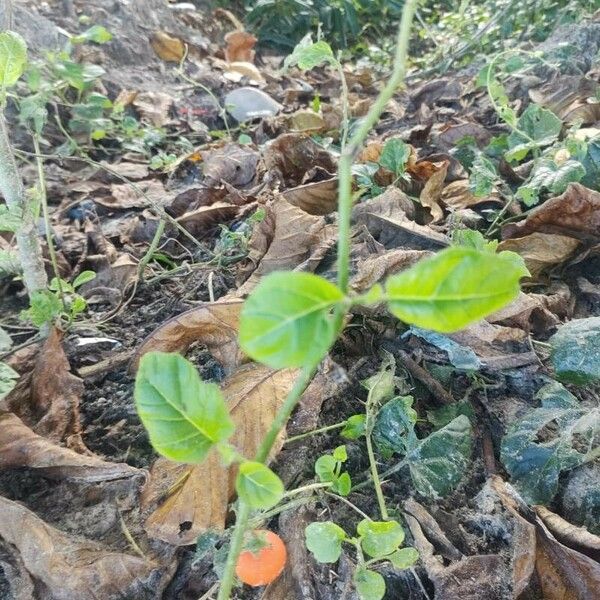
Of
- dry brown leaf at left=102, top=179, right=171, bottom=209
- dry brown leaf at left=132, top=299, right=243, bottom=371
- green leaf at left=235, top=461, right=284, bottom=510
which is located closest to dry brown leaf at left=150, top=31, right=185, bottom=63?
dry brown leaf at left=102, top=179, right=171, bottom=209

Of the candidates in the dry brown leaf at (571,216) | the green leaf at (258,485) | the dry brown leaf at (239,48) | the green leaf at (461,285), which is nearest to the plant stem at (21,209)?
the green leaf at (258,485)

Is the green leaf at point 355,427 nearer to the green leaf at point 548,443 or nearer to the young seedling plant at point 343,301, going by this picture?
the green leaf at point 548,443

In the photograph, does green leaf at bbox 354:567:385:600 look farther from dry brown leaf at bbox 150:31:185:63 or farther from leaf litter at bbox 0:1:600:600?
dry brown leaf at bbox 150:31:185:63

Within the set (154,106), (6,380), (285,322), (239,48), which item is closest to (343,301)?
(285,322)

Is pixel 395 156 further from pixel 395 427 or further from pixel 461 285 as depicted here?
pixel 461 285

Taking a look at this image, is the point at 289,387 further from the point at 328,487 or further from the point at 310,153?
the point at 310,153
